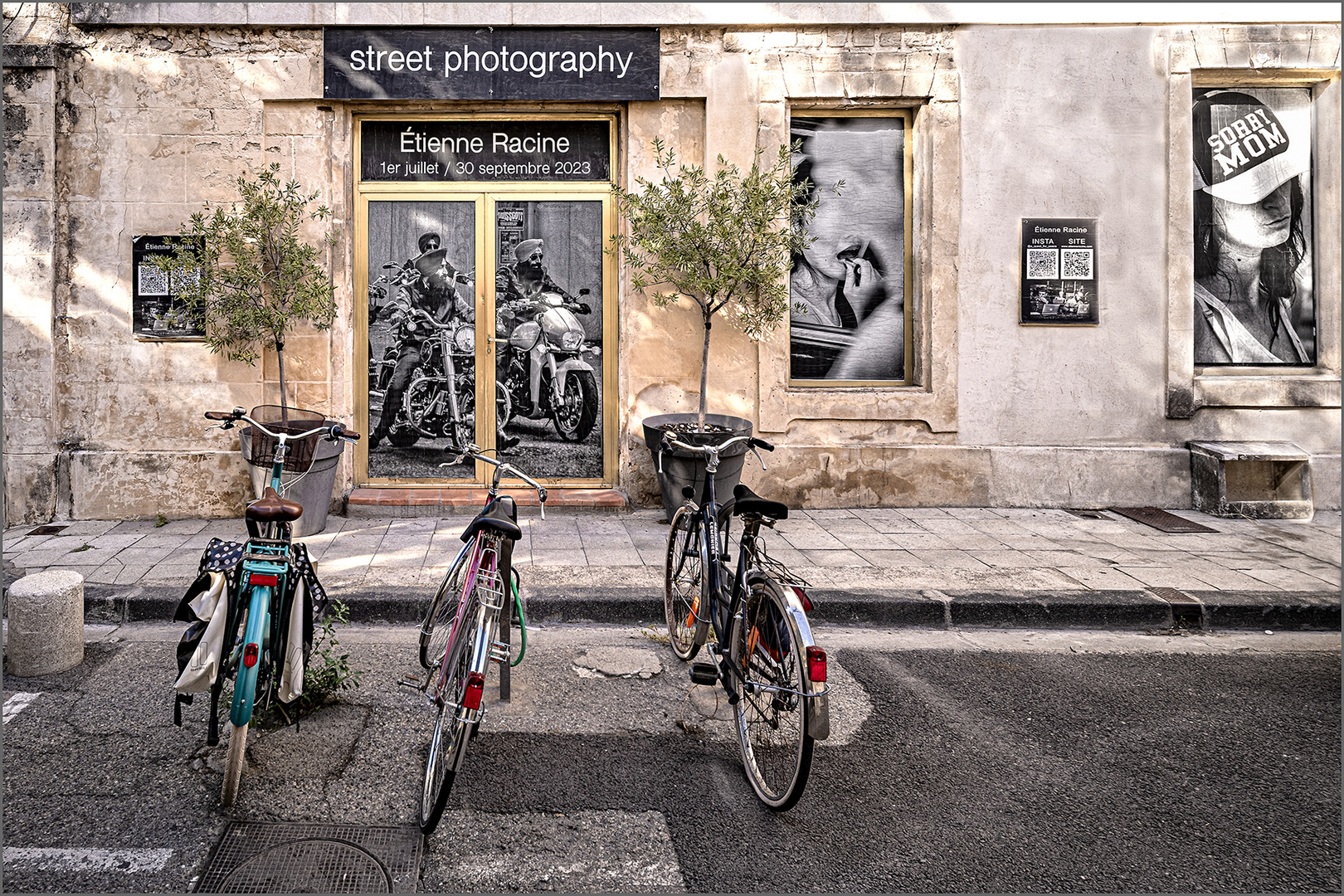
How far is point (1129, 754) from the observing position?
347 cm

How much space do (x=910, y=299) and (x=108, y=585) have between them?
7.13 meters

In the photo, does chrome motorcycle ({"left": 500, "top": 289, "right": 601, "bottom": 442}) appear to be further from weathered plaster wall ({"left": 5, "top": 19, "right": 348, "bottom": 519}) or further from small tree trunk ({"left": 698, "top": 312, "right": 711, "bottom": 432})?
weathered plaster wall ({"left": 5, "top": 19, "right": 348, "bottom": 519})

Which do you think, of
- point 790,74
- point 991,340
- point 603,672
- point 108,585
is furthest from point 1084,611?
point 108,585

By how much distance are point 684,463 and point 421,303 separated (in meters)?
3.18

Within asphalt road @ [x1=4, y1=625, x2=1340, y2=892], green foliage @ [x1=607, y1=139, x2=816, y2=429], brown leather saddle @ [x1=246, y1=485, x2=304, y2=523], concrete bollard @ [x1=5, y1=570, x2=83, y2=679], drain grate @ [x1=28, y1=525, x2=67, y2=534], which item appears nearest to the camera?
asphalt road @ [x1=4, y1=625, x2=1340, y2=892]

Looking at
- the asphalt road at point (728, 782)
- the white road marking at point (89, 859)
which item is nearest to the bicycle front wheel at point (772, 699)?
the asphalt road at point (728, 782)

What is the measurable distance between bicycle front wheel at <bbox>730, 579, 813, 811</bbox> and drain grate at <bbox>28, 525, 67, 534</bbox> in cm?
647

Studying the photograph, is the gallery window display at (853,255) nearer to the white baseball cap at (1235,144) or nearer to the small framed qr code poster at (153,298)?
the white baseball cap at (1235,144)

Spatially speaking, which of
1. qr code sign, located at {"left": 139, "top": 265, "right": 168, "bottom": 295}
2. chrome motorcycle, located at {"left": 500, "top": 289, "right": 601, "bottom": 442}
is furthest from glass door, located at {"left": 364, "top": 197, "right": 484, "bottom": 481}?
qr code sign, located at {"left": 139, "top": 265, "right": 168, "bottom": 295}

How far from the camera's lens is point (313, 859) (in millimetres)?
2650

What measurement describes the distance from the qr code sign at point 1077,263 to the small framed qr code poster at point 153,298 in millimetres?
8125

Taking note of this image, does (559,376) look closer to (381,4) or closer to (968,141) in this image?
(381,4)

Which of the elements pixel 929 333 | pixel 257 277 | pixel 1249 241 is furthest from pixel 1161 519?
pixel 257 277

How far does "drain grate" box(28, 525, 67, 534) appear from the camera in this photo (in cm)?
703
